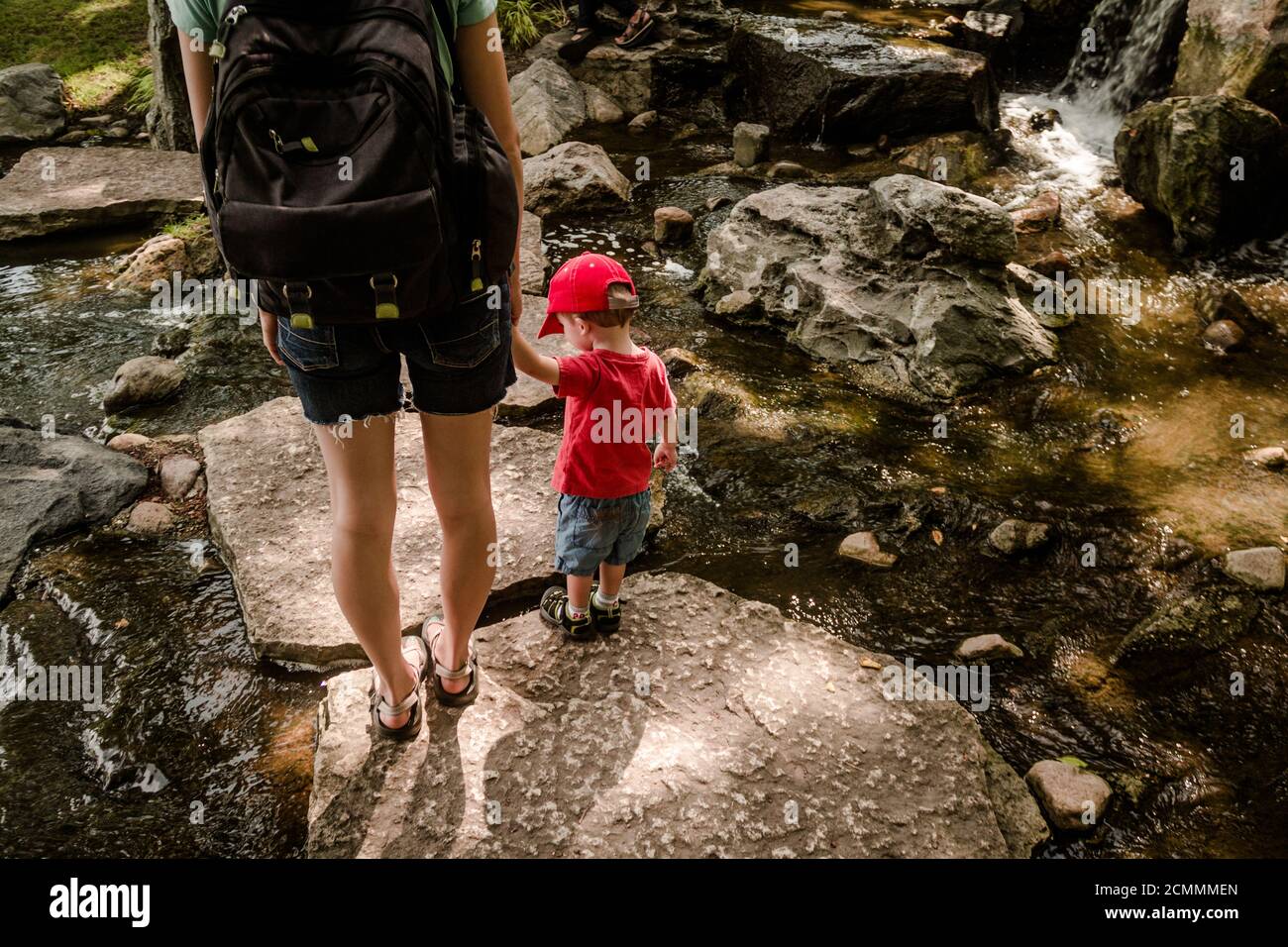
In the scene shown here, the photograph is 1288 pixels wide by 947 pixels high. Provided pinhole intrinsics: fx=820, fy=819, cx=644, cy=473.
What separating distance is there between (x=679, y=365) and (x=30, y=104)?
7.95 meters

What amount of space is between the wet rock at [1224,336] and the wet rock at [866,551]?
2972mm

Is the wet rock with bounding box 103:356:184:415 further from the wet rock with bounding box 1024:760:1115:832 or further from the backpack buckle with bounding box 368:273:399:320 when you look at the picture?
the wet rock with bounding box 1024:760:1115:832

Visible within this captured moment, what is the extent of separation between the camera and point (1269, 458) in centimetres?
398

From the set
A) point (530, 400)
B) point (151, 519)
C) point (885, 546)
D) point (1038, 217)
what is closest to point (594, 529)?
point (885, 546)

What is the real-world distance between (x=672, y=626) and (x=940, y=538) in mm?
1384

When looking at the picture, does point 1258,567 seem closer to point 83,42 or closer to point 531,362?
point 531,362

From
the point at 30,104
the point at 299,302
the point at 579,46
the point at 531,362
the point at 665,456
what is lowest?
the point at 665,456

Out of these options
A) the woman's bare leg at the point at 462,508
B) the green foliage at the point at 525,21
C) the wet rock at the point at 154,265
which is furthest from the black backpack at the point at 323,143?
the green foliage at the point at 525,21

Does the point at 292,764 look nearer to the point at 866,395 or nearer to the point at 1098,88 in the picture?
the point at 866,395

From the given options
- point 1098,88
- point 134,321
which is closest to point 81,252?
point 134,321

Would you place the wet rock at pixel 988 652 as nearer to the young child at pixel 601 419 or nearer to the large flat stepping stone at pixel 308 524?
the young child at pixel 601 419

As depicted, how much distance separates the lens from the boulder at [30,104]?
8.05 m

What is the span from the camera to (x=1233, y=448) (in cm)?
411

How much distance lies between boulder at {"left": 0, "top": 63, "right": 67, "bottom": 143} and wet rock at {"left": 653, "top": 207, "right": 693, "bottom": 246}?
6499 millimetres
